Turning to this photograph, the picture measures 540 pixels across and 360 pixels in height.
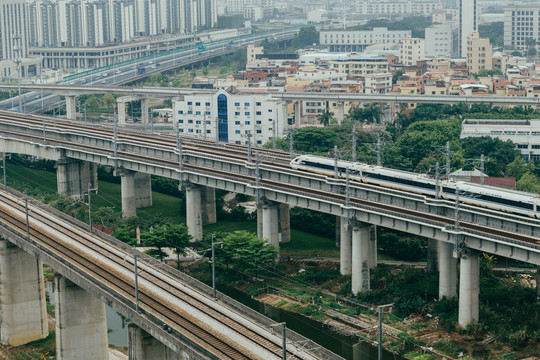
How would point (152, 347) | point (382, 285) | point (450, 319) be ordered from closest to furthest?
1. point (152, 347)
2. point (450, 319)
3. point (382, 285)

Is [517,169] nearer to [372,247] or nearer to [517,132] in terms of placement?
[517,132]

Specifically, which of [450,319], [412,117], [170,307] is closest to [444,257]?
[450,319]

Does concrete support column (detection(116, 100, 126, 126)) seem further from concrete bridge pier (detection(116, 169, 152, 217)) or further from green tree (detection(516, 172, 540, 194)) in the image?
green tree (detection(516, 172, 540, 194))

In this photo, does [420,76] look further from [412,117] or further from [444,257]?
[444,257]

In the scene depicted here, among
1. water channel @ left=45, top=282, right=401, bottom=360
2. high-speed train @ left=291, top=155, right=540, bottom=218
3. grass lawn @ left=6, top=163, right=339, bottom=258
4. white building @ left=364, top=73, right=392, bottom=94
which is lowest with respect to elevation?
water channel @ left=45, top=282, right=401, bottom=360

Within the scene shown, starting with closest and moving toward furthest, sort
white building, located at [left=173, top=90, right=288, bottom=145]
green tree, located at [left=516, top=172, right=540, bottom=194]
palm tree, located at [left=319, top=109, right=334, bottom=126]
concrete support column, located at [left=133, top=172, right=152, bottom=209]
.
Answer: green tree, located at [left=516, top=172, right=540, bottom=194], concrete support column, located at [left=133, top=172, right=152, bottom=209], white building, located at [left=173, top=90, right=288, bottom=145], palm tree, located at [left=319, top=109, right=334, bottom=126]

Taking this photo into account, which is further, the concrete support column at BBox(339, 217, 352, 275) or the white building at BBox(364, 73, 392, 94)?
the white building at BBox(364, 73, 392, 94)

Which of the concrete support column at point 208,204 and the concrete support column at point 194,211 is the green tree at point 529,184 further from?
the concrete support column at point 194,211

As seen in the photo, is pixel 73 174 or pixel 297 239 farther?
pixel 73 174

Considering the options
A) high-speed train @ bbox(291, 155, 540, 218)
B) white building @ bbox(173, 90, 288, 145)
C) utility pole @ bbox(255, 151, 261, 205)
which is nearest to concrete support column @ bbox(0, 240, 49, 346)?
utility pole @ bbox(255, 151, 261, 205)
